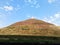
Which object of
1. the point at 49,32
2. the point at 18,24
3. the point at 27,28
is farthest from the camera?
the point at 18,24

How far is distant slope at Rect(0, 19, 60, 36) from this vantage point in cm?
12188

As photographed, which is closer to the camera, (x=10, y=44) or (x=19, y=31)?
(x=10, y=44)

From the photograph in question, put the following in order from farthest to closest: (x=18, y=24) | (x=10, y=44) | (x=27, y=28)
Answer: (x=18, y=24) < (x=27, y=28) < (x=10, y=44)

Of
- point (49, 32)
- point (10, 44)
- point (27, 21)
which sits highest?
point (27, 21)

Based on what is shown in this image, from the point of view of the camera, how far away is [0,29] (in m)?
132

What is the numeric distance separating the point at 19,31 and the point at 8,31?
7.25 meters

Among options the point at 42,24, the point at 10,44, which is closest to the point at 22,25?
the point at 42,24

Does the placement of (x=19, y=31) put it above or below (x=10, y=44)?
above

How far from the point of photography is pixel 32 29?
131 meters

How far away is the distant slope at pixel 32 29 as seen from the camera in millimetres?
121875

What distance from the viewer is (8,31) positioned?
127500 millimetres

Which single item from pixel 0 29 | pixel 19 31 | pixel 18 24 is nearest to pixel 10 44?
pixel 19 31

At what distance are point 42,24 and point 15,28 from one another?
21427 mm

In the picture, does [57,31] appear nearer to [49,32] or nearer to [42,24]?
Result: [49,32]
